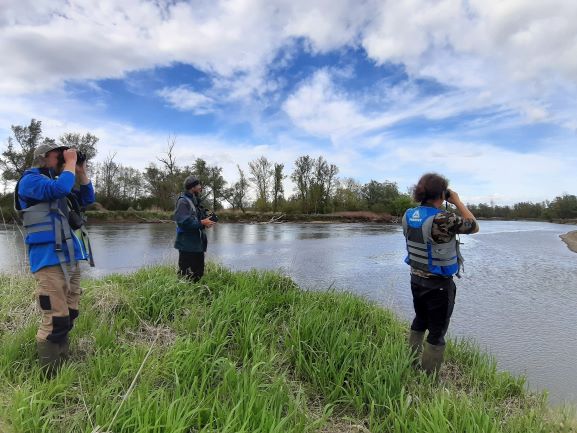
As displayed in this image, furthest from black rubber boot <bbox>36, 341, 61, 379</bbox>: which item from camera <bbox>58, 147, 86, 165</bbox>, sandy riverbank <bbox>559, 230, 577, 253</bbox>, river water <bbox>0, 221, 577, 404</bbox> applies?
sandy riverbank <bbox>559, 230, 577, 253</bbox>

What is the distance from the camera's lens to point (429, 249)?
342 centimetres

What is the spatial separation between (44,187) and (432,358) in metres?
3.42

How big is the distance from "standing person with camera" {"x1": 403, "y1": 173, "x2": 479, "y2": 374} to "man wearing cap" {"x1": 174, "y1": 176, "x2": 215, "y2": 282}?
2671 mm

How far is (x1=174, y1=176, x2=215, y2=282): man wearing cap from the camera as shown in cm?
495

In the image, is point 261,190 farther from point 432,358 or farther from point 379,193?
point 432,358

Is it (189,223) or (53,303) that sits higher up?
(189,223)

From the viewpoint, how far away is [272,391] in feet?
9.25

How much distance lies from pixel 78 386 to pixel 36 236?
45.1 inches

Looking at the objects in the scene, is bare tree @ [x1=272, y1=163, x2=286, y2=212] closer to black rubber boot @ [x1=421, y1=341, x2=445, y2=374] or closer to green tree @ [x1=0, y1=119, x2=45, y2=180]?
green tree @ [x1=0, y1=119, x2=45, y2=180]

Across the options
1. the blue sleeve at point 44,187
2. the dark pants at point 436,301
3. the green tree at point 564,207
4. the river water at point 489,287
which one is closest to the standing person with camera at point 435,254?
the dark pants at point 436,301

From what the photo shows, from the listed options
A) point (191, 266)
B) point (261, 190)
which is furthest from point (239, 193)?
point (191, 266)

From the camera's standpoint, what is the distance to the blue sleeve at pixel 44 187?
2914 mm

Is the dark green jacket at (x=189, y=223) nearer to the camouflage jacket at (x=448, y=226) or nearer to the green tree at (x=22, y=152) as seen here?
the camouflage jacket at (x=448, y=226)

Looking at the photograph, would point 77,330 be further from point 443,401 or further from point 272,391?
point 443,401
